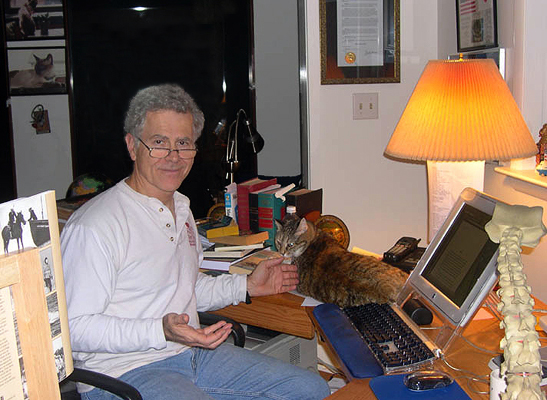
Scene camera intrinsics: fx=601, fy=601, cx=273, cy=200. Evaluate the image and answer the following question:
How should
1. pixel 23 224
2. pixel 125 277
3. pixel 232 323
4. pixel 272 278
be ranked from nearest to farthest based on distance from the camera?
pixel 23 224 < pixel 125 277 < pixel 232 323 < pixel 272 278

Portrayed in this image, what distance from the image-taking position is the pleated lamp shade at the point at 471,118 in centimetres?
173

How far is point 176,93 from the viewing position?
1.77m

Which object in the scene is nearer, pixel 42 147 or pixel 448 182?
pixel 448 182

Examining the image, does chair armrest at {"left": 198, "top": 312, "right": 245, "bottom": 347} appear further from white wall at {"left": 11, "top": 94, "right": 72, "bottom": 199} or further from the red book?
white wall at {"left": 11, "top": 94, "right": 72, "bottom": 199}

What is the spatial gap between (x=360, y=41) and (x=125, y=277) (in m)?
1.65

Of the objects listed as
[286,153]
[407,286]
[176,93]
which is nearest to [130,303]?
[176,93]

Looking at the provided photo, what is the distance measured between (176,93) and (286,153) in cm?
194

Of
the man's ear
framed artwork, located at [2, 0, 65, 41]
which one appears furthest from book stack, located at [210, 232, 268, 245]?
framed artwork, located at [2, 0, 65, 41]

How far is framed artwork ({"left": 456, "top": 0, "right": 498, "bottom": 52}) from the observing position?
2.13 meters

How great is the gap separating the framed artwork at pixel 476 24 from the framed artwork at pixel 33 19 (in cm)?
254

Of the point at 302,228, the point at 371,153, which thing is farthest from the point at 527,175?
the point at 371,153

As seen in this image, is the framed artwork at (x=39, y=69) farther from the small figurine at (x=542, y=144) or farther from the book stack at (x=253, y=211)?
the small figurine at (x=542, y=144)

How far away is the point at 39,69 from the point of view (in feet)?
12.6

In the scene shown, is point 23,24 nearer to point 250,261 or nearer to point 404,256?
point 250,261
